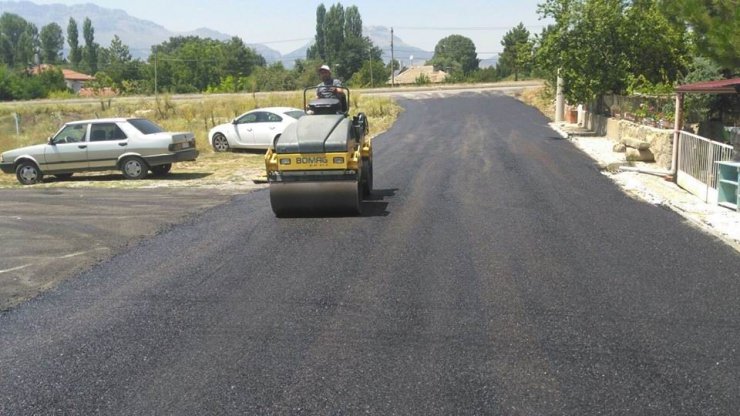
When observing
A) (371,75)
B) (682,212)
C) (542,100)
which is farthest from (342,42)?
(682,212)

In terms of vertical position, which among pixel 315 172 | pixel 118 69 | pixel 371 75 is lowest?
pixel 315 172

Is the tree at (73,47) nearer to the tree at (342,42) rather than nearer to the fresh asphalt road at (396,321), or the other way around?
the tree at (342,42)

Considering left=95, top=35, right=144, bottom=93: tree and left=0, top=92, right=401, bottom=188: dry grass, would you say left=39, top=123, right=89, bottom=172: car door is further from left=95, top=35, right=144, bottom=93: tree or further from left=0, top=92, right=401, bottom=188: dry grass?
left=95, top=35, right=144, bottom=93: tree

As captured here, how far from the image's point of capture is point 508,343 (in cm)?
583

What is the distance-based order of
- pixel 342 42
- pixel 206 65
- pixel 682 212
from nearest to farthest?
pixel 682 212
pixel 206 65
pixel 342 42

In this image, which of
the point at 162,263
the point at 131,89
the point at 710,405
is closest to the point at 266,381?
the point at 710,405

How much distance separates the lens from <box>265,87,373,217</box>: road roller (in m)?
10.9

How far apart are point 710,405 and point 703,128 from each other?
18621 millimetres

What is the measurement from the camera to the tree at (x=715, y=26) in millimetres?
13605

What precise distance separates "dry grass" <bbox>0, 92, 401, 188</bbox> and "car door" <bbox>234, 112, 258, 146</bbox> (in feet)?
1.41

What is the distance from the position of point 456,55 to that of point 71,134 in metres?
156

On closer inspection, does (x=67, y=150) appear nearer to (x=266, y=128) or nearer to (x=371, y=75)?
(x=266, y=128)

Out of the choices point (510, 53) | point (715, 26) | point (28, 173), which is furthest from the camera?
point (510, 53)

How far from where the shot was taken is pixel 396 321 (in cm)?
641
